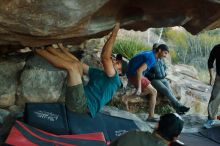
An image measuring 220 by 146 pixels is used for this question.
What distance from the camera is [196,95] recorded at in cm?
1350

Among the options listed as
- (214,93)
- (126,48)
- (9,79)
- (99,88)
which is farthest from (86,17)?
(126,48)

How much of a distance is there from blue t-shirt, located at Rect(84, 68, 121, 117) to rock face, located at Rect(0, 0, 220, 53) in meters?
0.67

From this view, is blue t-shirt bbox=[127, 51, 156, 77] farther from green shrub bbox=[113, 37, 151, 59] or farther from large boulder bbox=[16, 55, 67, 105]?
green shrub bbox=[113, 37, 151, 59]

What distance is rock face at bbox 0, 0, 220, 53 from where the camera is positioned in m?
4.62

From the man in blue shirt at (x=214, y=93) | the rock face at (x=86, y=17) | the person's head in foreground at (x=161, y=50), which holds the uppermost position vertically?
the rock face at (x=86, y=17)

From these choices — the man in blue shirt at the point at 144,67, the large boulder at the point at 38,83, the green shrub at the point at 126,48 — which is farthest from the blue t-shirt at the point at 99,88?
the green shrub at the point at 126,48

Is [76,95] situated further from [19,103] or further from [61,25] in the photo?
[19,103]

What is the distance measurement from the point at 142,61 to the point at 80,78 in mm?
2999

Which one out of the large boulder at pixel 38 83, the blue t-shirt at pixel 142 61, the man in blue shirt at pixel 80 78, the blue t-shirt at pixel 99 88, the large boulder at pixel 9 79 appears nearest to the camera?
the man in blue shirt at pixel 80 78

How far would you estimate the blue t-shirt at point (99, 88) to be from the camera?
247 inches

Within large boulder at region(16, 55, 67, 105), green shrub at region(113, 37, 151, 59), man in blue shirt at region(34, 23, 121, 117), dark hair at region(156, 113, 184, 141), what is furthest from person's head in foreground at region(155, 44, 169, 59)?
dark hair at region(156, 113, 184, 141)

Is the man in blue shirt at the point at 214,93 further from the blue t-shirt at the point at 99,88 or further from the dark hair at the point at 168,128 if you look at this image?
the dark hair at the point at 168,128

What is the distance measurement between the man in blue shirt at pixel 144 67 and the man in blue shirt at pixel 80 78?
7.47 feet

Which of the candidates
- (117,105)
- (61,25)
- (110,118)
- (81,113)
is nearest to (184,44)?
(117,105)
